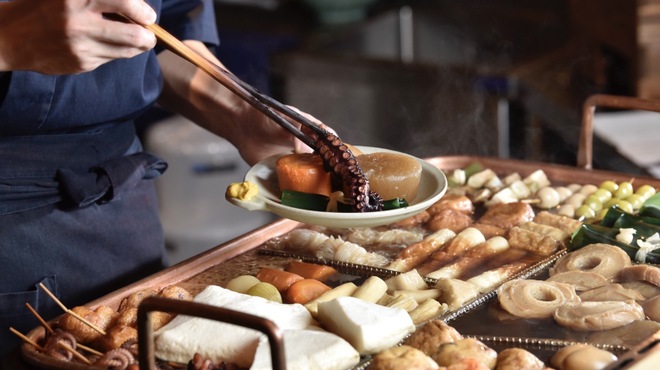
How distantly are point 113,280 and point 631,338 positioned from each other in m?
1.79

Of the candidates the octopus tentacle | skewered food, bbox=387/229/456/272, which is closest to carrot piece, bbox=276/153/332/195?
the octopus tentacle

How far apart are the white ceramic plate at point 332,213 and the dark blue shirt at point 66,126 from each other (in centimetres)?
62

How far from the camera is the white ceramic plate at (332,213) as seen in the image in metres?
2.45

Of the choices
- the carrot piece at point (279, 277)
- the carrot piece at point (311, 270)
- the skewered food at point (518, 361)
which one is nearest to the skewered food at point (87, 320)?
the carrot piece at point (279, 277)

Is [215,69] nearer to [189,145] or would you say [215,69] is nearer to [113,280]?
[113,280]

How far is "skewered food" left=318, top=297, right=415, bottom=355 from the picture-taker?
6.95ft

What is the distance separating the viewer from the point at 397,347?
210 centimetres

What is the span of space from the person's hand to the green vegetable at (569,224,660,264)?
1.47 meters

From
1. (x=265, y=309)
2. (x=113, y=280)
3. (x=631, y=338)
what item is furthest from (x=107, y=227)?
(x=631, y=338)

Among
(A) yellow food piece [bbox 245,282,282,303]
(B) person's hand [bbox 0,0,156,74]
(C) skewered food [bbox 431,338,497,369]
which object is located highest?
(B) person's hand [bbox 0,0,156,74]

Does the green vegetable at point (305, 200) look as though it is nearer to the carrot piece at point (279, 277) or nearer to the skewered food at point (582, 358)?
the carrot piece at point (279, 277)

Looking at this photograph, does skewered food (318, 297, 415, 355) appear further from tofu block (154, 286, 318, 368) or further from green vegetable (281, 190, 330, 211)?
green vegetable (281, 190, 330, 211)

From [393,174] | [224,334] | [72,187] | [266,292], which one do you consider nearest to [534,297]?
[393,174]

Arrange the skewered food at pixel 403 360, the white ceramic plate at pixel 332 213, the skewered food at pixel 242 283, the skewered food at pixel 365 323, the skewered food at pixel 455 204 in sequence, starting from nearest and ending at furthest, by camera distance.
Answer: the skewered food at pixel 403 360 < the skewered food at pixel 365 323 < the white ceramic plate at pixel 332 213 < the skewered food at pixel 242 283 < the skewered food at pixel 455 204
